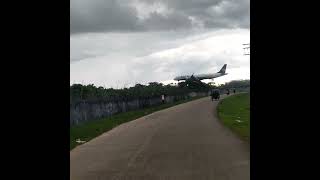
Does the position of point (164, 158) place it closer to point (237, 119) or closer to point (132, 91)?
point (237, 119)

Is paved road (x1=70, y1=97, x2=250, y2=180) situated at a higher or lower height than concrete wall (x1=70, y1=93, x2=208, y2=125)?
lower

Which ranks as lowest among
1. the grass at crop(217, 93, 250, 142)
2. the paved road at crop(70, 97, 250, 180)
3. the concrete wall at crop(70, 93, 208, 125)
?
the paved road at crop(70, 97, 250, 180)

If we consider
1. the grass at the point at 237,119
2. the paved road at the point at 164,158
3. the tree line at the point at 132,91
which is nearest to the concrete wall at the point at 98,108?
the tree line at the point at 132,91

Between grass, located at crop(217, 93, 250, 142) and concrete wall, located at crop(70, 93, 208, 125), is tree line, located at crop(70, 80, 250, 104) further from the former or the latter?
grass, located at crop(217, 93, 250, 142)

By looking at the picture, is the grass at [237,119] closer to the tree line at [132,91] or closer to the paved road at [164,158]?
the paved road at [164,158]

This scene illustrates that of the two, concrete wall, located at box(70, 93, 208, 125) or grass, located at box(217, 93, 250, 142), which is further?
concrete wall, located at box(70, 93, 208, 125)

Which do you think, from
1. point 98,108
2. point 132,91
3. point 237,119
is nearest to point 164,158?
point 237,119

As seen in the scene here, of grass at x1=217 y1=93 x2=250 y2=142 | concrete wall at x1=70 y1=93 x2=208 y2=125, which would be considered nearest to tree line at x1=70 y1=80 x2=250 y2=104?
concrete wall at x1=70 y1=93 x2=208 y2=125
